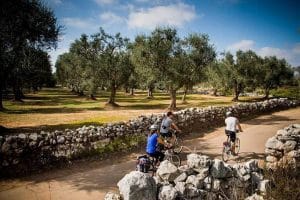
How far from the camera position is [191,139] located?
20.0 metres

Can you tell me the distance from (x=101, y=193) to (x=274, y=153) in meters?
9.93

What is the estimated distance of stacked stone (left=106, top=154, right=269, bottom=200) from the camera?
7836 mm

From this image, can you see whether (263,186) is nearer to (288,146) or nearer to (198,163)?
(198,163)

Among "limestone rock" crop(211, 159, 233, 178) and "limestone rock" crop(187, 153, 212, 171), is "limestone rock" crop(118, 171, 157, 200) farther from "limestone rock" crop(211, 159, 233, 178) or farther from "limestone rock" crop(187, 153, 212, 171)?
"limestone rock" crop(211, 159, 233, 178)

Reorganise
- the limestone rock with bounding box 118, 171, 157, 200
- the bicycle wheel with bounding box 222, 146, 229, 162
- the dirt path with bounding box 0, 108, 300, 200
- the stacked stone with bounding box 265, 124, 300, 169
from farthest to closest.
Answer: the bicycle wheel with bounding box 222, 146, 229, 162 < the stacked stone with bounding box 265, 124, 300, 169 < the dirt path with bounding box 0, 108, 300, 200 < the limestone rock with bounding box 118, 171, 157, 200

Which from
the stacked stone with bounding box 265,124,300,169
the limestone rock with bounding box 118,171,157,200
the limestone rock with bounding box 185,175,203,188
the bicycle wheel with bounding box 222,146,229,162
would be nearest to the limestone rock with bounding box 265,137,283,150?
the stacked stone with bounding box 265,124,300,169

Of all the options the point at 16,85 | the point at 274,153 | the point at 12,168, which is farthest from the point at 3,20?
the point at 274,153

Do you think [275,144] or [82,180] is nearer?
Result: [82,180]

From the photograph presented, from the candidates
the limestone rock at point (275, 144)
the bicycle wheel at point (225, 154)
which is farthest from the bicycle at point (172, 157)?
the limestone rock at point (275, 144)

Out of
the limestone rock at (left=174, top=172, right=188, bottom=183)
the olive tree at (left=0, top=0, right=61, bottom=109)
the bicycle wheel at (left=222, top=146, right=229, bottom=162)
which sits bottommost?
the bicycle wheel at (left=222, top=146, right=229, bottom=162)

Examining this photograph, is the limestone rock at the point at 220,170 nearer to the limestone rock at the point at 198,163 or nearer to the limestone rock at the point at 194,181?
the limestone rock at the point at 198,163

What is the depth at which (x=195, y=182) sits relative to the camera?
923cm

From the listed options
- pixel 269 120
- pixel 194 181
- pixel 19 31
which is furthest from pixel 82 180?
pixel 269 120

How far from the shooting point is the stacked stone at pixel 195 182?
25.7 ft
